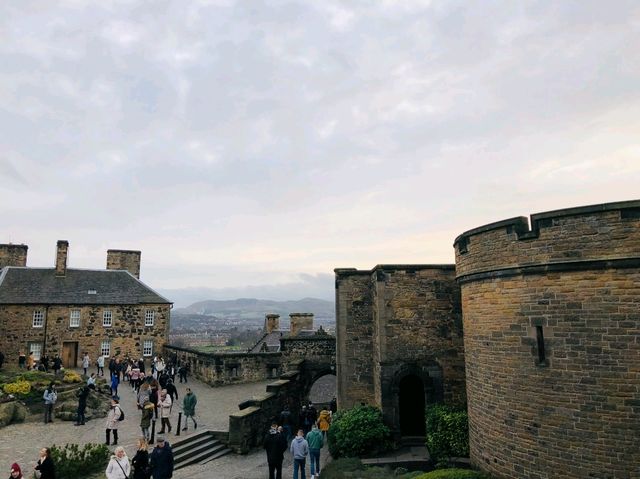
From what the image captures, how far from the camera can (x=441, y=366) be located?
15.4 m

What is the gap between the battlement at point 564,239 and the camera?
838cm

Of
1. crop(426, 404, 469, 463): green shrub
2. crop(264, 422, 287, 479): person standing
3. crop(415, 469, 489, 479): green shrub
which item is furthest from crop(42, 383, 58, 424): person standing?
crop(415, 469, 489, 479): green shrub

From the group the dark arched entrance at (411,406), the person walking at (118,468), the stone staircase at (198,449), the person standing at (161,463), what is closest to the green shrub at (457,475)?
the dark arched entrance at (411,406)

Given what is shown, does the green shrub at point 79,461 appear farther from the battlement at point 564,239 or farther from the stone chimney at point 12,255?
the stone chimney at point 12,255

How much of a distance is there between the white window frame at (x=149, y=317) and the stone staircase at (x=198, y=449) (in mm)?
21713

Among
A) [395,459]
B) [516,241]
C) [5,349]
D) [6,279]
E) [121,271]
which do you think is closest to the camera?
[516,241]

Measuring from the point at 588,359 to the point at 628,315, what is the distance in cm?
113

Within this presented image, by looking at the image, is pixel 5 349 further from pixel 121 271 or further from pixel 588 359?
pixel 588 359

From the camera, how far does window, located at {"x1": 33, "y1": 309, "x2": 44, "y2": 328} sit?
31719 millimetres

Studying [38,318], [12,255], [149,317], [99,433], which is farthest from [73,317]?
[99,433]

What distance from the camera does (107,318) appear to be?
34.0 m

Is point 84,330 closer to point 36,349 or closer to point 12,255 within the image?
point 36,349

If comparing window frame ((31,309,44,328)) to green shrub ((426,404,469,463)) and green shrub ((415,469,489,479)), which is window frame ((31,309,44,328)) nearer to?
green shrub ((426,404,469,463))

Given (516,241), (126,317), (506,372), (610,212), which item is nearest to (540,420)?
(506,372)
